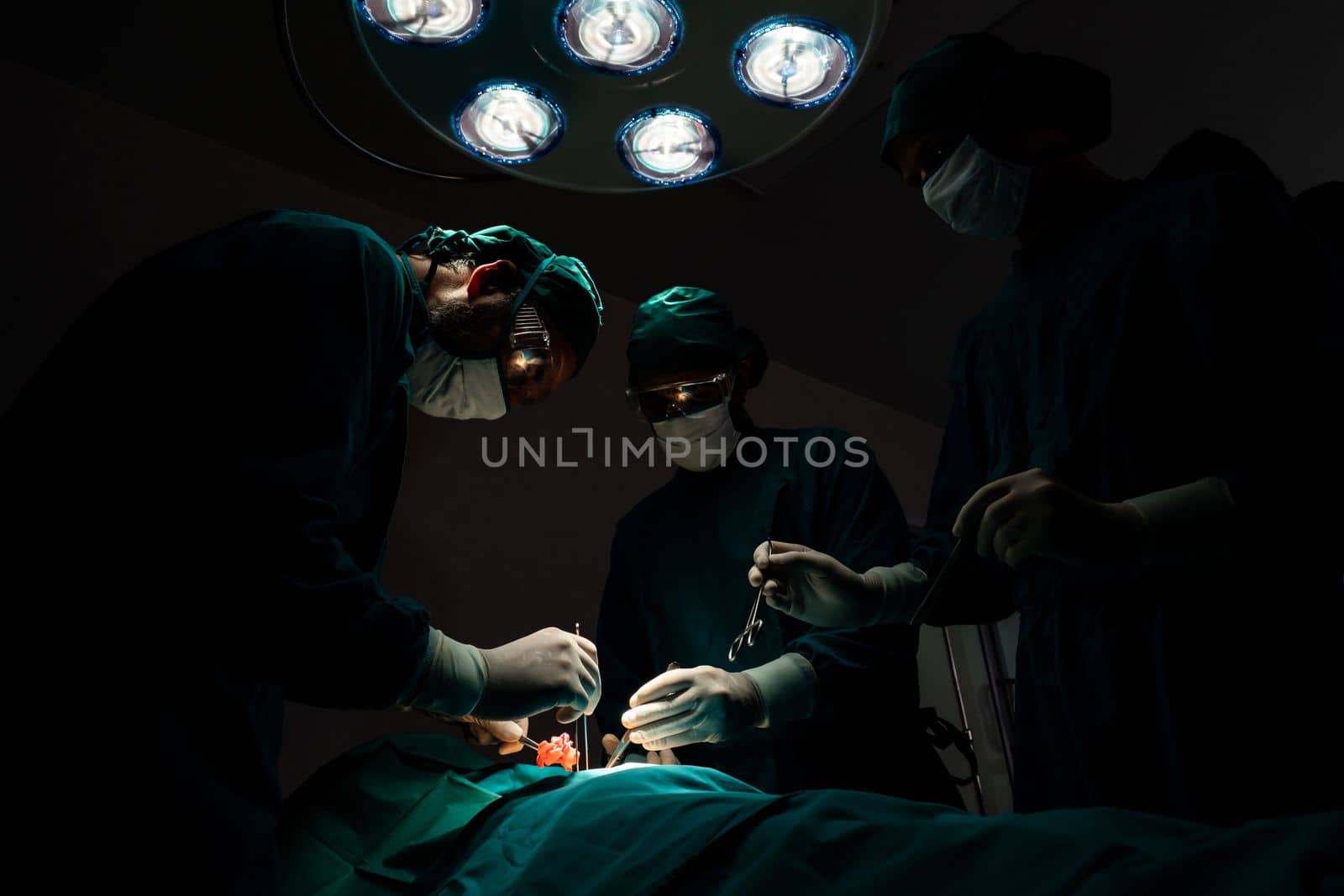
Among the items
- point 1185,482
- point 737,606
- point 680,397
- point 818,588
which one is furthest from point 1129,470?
point 680,397

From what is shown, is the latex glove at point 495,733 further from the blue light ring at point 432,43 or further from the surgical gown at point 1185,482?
the blue light ring at point 432,43

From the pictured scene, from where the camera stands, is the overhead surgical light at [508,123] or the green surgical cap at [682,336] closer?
the overhead surgical light at [508,123]

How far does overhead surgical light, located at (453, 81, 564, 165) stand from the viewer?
5.57 ft

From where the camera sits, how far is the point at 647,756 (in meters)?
2.20

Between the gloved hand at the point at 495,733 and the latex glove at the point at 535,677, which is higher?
the latex glove at the point at 535,677

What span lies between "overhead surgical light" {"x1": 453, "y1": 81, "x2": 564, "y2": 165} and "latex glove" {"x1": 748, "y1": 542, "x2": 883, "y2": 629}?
35.6 inches

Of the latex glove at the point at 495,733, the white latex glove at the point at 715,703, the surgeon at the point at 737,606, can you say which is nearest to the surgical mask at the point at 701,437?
the surgeon at the point at 737,606

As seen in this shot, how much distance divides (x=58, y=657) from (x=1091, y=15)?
8.80 feet

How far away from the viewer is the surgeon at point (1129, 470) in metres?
1.34

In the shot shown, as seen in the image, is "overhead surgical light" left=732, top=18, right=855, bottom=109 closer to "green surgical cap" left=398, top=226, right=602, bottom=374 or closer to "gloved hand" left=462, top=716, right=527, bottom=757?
→ "green surgical cap" left=398, top=226, right=602, bottom=374

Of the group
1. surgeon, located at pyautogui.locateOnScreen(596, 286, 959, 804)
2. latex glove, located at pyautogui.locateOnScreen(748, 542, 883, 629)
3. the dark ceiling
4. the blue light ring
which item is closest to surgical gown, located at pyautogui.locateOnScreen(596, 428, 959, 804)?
surgeon, located at pyautogui.locateOnScreen(596, 286, 959, 804)

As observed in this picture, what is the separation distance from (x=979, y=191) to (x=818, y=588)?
2.71ft

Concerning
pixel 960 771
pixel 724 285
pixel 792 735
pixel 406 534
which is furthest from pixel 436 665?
pixel 960 771

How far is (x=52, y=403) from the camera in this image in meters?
1.32
